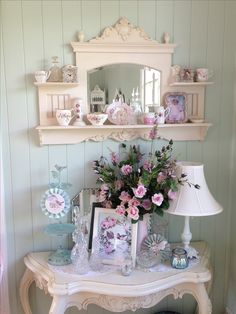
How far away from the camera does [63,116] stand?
1960 millimetres

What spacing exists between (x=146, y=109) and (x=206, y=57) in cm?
48

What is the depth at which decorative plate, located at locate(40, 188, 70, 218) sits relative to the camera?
6.55 ft

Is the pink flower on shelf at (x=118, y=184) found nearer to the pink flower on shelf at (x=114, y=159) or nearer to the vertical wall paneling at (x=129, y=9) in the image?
the pink flower on shelf at (x=114, y=159)

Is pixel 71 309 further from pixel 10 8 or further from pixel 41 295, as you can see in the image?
pixel 10 8

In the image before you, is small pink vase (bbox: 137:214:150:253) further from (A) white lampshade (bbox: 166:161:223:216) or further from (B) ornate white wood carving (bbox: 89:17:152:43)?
(B) ornate white wood carving (bbox: 89:17:152:43)

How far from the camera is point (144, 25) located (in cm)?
205

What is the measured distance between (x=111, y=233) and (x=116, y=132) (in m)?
0.58

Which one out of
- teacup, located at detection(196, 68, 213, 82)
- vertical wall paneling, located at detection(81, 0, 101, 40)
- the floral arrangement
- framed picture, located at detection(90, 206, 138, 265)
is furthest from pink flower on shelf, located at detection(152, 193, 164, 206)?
vertical wall paneling, located at detection(81, 0, 101, 40)

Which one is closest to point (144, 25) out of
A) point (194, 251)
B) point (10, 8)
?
point (10, 8)

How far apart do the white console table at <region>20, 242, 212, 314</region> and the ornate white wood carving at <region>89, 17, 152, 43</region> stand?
1280 millimetres

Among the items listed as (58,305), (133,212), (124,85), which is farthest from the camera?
(124,85)

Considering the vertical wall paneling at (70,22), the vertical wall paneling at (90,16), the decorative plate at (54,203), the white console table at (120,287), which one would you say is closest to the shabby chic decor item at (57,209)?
the decorative plate at (54,203)

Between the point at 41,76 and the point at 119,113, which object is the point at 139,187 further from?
the point at 41,76

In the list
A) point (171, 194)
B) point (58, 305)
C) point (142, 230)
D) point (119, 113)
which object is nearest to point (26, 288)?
point (58, 305)
